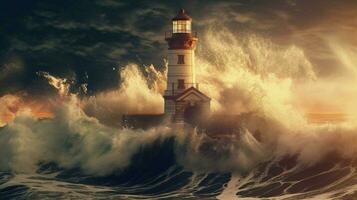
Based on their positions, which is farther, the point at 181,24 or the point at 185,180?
the point at 181,24

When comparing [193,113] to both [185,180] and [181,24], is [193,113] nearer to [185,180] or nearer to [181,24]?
[181,24]

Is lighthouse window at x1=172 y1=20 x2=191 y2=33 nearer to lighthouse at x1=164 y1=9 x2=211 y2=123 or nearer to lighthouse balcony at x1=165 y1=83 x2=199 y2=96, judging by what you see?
lighthouse at x1=164 y1=9 x2=211 y2=123

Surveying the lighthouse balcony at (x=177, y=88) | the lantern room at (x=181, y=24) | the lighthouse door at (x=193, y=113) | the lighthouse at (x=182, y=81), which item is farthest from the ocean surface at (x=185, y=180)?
the lantern room at (x=181, y=24)

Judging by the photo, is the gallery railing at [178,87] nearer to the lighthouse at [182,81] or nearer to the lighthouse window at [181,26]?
the lighthouse at [182,81]

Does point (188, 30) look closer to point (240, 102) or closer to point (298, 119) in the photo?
point (240, 102)

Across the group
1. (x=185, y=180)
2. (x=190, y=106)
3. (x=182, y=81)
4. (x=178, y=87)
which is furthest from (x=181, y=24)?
(x=185, y=180)

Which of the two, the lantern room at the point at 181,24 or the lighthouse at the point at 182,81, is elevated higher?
the lantern room at the point at 181,24

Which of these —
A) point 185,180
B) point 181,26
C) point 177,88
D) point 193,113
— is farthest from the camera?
point 181,26

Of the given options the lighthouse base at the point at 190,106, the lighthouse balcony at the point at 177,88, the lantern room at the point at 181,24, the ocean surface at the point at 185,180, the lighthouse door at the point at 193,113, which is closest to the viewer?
the ocean surface at the point at 185,180
